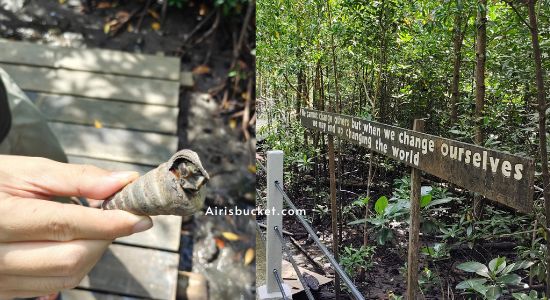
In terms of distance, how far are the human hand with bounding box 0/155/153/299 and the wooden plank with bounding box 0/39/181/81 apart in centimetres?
19

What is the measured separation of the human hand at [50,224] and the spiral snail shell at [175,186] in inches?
3.7

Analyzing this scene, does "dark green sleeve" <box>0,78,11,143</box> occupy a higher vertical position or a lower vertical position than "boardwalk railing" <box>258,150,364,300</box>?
higher

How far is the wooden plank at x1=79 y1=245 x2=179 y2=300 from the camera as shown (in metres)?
0.72

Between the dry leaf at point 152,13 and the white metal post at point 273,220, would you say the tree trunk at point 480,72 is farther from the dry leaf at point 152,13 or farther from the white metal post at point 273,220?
the dry leaf at point 152,13

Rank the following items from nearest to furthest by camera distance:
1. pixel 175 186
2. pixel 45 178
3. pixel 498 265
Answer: pixel 175 186 → pixel 45 178 → pixel 498 265

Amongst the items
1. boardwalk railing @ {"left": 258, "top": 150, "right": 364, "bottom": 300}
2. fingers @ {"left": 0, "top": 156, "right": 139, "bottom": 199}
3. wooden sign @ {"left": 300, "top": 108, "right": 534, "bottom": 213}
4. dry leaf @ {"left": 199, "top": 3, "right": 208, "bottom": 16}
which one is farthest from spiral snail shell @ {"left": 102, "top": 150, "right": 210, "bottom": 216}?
boardwalk railing @ {"left": 258, "top": 150, "right": 364, "bottom": 300}

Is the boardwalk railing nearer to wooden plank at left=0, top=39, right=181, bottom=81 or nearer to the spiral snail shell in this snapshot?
wooden plank at left=0, top=39, right=181, bottom=81

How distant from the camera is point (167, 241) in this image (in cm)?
73

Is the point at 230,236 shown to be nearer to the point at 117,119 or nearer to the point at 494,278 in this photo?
the point at 117,119

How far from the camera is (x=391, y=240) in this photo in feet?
4.30

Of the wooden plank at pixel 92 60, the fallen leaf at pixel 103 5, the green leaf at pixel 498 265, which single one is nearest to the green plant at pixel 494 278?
the green leaf at pixel 498 265

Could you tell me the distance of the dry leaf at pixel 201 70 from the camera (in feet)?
2.34

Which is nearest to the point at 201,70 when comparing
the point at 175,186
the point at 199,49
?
the point at 199,49

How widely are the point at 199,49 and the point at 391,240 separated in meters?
0.89
